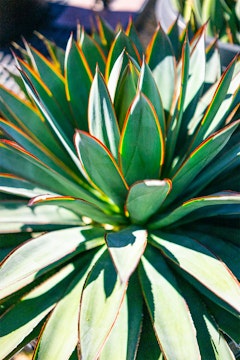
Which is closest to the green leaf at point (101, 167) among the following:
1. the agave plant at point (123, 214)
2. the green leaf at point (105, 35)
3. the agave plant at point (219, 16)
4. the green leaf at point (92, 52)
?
the agave plant at point (123, 214)

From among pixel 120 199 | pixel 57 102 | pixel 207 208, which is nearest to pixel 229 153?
pixel 207 208

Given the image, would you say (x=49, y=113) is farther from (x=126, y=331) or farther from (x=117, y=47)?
(x=126, y=331)

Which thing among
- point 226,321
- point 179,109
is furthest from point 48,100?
point 226,321

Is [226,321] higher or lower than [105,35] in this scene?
lower

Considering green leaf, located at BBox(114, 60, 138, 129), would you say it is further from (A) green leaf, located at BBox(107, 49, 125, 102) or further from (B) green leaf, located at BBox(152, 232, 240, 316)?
(B) green leaf, located at BBox(152, 232, 240, 316)

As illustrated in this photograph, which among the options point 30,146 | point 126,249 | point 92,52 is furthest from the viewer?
point 92,52

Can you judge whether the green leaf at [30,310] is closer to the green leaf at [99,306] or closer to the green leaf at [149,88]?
the green leaf at [99,306]

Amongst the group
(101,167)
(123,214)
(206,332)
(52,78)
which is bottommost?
(206,332)
